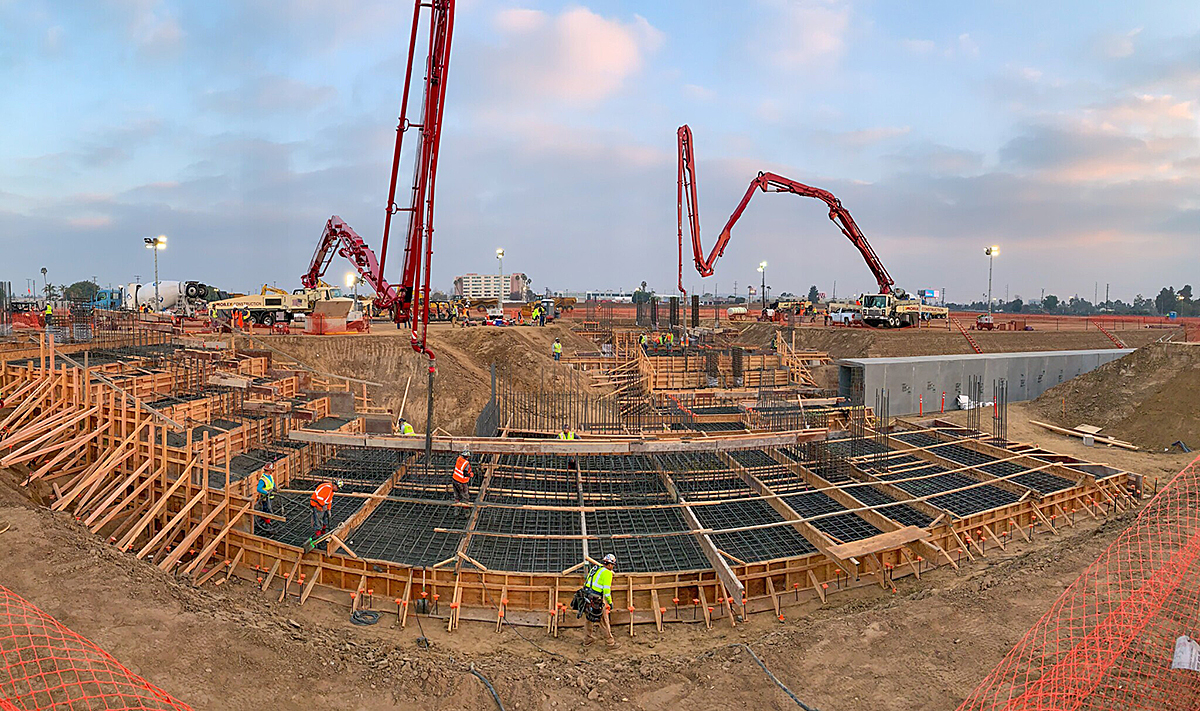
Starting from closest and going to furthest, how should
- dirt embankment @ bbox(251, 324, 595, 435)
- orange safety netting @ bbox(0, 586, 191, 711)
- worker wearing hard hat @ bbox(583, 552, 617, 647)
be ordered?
orange safety netting @ bbox(0, 586, 191, 711), worker wearing hard hat @ bbox(583, 552, 617, 647), dirt embankment @ bbox(251, 324, 595, 435)

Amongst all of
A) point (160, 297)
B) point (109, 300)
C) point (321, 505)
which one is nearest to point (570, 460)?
point (321, 505)

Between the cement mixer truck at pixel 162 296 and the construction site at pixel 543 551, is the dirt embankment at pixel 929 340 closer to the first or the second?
the construction site at pixel 543 551

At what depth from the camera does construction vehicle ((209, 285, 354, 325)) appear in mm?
31547

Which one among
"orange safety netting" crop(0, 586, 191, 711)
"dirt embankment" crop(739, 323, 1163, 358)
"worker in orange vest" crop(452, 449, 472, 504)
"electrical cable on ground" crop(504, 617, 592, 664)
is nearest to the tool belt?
"electrical cable on ground" crop(504, 617, 592, 664)

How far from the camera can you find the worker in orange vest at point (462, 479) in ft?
37.7

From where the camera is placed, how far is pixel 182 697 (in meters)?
6.26

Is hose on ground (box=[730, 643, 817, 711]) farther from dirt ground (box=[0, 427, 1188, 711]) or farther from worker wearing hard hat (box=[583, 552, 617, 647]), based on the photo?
worker wearing hard hat (box=[583, 552, 617, 647])

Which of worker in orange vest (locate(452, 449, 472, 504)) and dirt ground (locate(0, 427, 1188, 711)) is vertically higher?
worker in orange vest (locate(452, 449, 472, 504))

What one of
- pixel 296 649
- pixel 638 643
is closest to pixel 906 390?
pixel 638 643

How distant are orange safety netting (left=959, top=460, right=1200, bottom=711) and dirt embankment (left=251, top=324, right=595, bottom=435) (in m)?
20.5

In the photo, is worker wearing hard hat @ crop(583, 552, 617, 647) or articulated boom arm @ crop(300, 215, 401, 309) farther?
articulated boom arm @ crop(300, 215, 401, 309)

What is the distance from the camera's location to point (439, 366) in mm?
26562

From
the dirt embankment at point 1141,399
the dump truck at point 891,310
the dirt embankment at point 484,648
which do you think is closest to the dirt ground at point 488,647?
the dirt embankment at point 484,648

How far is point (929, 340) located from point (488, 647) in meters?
34.3
